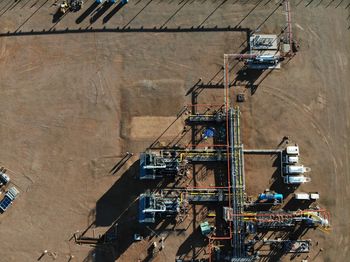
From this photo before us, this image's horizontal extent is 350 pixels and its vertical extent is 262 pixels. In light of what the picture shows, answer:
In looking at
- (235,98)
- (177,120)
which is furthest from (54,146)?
(235,98)

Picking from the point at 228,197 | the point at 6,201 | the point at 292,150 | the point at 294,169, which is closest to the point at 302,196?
the point at 294,169

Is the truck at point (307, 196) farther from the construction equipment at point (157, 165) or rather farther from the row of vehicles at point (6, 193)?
the row of vehicles at point (6, 193)

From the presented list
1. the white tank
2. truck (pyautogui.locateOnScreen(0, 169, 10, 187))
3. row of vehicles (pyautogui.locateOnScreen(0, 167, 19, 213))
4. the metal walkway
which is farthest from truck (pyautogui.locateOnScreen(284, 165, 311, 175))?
truck (pyautogui.locateOnScreen(0, 169, 10, 187))

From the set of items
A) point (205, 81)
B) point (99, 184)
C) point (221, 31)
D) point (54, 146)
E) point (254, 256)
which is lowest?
point (254, 256)

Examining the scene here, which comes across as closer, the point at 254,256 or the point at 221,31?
the point at 254,256

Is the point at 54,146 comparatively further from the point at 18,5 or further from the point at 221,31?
the point at 221,31

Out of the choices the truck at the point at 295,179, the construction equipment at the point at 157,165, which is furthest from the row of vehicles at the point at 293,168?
the construction equipment at the point at 157,165

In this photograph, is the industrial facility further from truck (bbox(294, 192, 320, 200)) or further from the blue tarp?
the blue tarp

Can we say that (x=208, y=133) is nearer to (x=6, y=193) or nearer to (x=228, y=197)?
(x=228, y=197)
